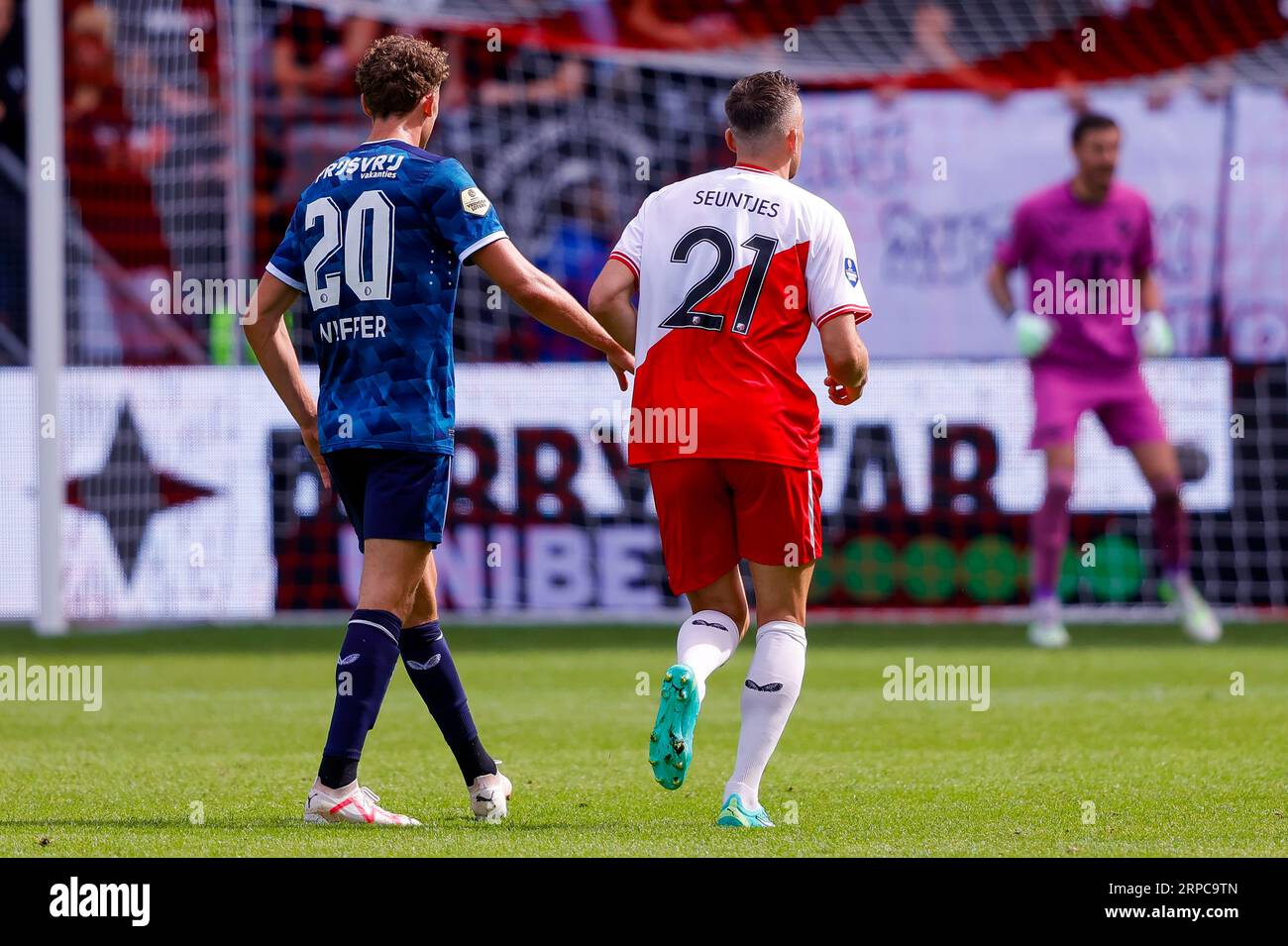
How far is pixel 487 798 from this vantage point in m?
5.18

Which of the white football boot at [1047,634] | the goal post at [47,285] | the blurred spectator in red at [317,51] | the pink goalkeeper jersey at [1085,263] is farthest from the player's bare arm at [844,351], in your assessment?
the blurred spectator in red at [317,51]

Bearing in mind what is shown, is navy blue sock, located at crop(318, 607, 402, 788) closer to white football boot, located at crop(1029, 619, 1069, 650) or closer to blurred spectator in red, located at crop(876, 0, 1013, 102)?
white football boot, located at crop(1029, 619, 1069, 650)

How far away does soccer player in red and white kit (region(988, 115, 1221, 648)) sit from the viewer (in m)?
10.6

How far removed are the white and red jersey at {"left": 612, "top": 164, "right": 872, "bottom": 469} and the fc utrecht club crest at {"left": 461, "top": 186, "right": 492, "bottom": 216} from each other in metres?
0.42

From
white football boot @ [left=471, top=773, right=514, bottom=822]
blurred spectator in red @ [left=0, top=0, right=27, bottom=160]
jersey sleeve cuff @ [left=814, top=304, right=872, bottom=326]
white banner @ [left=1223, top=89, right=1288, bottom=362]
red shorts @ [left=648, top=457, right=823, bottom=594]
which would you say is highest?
blurred spectator in red @ [left=0, top=0, right=27, bottom=160]

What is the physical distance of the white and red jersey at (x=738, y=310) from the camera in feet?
16.3

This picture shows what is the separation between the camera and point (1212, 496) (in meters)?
12.2

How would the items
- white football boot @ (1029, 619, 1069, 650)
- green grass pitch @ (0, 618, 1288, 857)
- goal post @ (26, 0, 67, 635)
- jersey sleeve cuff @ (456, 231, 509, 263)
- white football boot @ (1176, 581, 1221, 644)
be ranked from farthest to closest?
1. goal post @ (26, 0, 67, 635)
2. white football boot @ (1176, 581, 1221, 644)
3. white football boot @ (1029, 619, 1069, 650)
4. jersey sleeve cuff @ (456, 231, 509, 263)
5. green grass pitch @ (0, 618, 1288, 857)

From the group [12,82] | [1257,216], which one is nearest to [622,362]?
[1257,216]

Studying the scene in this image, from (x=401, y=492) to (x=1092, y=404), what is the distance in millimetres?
6376

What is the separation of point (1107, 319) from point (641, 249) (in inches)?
244

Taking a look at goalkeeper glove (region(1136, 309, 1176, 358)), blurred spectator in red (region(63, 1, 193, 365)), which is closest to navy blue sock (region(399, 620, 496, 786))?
goalkeeper glove (region(1136, 309, 1176, 358))

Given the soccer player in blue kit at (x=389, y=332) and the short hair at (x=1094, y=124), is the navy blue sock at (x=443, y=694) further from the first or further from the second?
the short hair at (x=1094, y=124)
